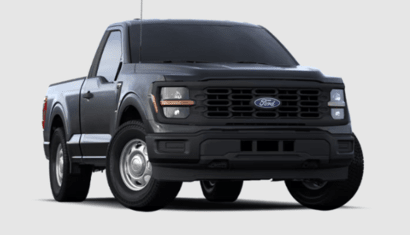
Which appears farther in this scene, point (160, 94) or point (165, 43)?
point (165, 43)

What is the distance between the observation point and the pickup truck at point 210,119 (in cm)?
1241

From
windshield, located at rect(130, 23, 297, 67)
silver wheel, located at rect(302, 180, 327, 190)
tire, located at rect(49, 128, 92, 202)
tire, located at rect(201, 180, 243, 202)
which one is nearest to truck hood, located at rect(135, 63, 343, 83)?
windshield, located at rect(130, 23, 297, 67)

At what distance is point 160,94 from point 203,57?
173 cm

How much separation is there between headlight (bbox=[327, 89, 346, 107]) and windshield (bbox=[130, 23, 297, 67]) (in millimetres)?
1308

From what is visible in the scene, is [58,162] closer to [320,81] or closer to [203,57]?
[203,57]

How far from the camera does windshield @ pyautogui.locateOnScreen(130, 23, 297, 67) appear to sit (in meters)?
14.0

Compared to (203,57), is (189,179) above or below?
below

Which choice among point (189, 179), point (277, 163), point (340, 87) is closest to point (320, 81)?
point (340, 87)

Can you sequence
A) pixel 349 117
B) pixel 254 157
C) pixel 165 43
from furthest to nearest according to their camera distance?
pixel 165 43 → pixel 349 117 → pixel 254 157

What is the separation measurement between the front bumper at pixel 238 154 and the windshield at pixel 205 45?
175 cm

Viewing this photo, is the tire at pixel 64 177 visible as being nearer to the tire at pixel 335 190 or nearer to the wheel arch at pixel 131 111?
the wheel arch at pixel 131 111

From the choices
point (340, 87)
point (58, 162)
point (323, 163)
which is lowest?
point (58, 162)

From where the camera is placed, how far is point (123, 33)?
14430 mm

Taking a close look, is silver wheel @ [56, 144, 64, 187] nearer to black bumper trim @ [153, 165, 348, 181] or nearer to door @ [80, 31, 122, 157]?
door @ [80, 31, 122, 157]
